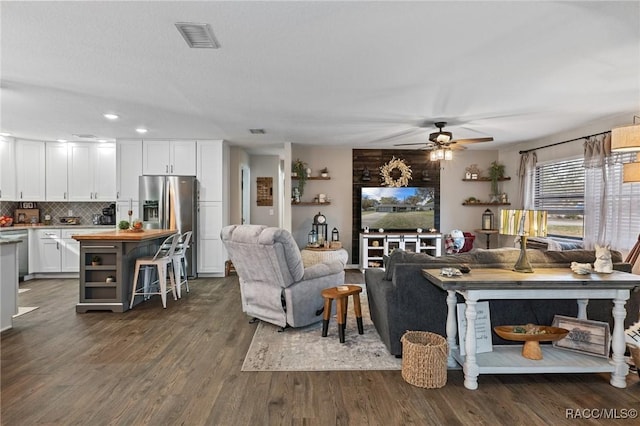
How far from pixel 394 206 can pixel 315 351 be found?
4602 millimetres

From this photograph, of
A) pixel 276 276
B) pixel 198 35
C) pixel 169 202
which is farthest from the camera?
pixel 169 202

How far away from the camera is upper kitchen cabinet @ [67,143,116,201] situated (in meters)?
6.71

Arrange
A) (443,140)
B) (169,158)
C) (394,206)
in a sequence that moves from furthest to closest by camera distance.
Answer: (394,206), (169,158), (443,140)

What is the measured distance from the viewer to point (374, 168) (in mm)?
7594

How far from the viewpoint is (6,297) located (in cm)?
383

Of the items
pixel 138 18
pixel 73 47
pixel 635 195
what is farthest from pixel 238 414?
pixel 635 195

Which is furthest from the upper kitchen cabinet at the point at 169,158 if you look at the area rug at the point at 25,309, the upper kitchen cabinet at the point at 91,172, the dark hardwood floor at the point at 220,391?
the dark hardwood floor at the point at 220,391

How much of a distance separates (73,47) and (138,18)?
0.81m

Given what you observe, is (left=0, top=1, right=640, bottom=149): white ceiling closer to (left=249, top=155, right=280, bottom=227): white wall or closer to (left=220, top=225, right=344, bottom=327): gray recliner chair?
(left=220, top=225, right=344, bottom=327): gray recliner chair

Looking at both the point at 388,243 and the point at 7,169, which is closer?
the point at 7,169

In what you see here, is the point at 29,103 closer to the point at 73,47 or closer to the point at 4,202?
the point at 73,47

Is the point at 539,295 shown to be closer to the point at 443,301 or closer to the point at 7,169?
the point at 443,301

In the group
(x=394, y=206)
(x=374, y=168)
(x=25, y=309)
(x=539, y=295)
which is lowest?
(x=25, y=309)

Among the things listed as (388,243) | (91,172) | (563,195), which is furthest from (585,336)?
(91,172)
